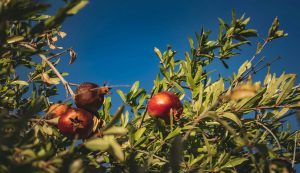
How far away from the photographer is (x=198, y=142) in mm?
2504

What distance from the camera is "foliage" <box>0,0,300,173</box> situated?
113 cm

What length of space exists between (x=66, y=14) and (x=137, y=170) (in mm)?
653

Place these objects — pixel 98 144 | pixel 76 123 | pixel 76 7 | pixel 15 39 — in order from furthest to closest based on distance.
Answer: pixel 76 123 → pixel 15 39 → pixel 76 7 → pixel 98 144

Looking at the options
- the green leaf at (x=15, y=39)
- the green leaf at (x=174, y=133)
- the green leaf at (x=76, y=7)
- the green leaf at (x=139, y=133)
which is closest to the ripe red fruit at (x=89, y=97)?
the green leaf at (x=139, y=133)

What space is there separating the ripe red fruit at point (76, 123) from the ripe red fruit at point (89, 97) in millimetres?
91

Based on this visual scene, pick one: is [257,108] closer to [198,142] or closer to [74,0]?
[198,142]

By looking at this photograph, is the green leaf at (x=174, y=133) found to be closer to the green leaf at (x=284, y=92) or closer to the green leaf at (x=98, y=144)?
the green leaf at (x=284, y=92)

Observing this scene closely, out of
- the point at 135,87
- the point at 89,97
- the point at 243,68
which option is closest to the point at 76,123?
the point at 89,97

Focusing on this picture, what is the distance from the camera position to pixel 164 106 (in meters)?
2.39

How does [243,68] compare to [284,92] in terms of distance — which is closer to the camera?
[284,92]

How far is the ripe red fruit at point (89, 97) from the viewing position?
2.19 m

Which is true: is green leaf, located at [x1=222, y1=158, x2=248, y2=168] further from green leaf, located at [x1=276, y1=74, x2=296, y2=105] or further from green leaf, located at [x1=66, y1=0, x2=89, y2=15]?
green leaf, located at [x1=66, y1=0, x2=89, y2=15]

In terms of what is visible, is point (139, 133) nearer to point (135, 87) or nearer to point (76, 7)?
point (135, 87)

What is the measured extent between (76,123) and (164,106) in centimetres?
68
